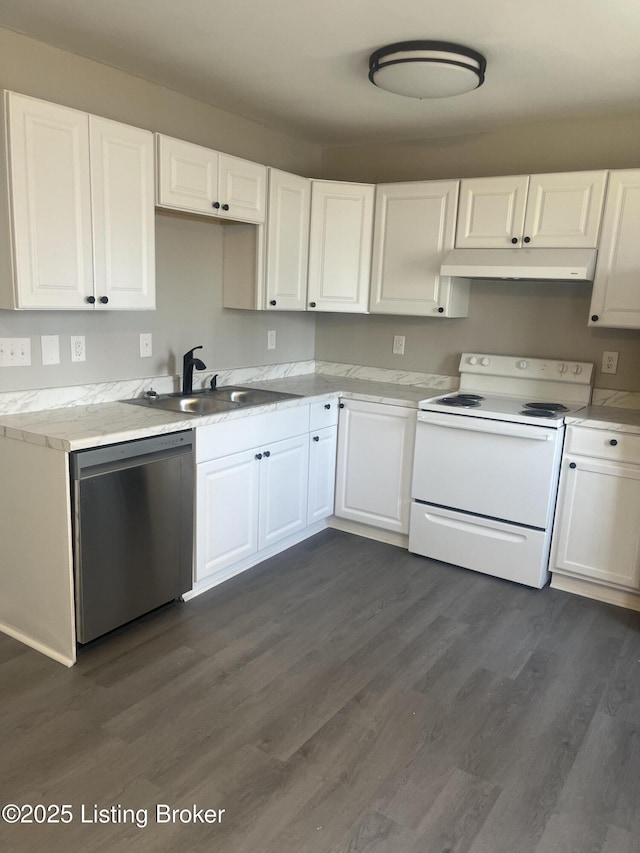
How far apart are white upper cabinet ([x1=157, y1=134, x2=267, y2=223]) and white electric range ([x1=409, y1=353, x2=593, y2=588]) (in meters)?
1.42

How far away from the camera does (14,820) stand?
1723mm

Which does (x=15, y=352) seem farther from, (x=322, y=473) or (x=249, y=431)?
(x=322, y=473)

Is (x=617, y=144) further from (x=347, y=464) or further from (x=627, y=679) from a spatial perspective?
(x=627, y=679)

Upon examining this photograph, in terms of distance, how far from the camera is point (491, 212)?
135 inches

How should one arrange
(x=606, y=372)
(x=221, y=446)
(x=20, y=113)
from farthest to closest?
(x=606, y=372), (x=221, y=446), (x=20, y=113)

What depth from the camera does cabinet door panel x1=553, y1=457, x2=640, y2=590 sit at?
118 inches

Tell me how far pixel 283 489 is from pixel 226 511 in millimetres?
467

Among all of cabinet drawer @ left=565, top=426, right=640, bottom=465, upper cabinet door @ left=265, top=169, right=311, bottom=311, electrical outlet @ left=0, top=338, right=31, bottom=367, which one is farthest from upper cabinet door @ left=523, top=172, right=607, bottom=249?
electrical outlet @ left=0, top=338, right=31, bottom=367

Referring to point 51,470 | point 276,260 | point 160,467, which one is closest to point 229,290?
point 276,260

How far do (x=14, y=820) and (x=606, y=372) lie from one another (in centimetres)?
328

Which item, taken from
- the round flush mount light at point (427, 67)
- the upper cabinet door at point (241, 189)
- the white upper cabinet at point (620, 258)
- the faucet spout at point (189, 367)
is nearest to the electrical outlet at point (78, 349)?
the faucet spout at point (189, 367)

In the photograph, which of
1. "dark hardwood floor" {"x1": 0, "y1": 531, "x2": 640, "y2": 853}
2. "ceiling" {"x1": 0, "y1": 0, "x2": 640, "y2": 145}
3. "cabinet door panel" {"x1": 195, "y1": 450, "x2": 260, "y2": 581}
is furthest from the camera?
"cabinet door panel" {"x1": 195, "y1": 450, "x2": 260, "y2": 581}

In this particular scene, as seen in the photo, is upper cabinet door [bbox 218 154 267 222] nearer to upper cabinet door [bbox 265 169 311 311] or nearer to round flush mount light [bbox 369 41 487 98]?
upper cabinet door [bbox 265 169 311 311]

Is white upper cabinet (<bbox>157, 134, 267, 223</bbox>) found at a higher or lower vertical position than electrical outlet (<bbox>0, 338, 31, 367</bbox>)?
higher
